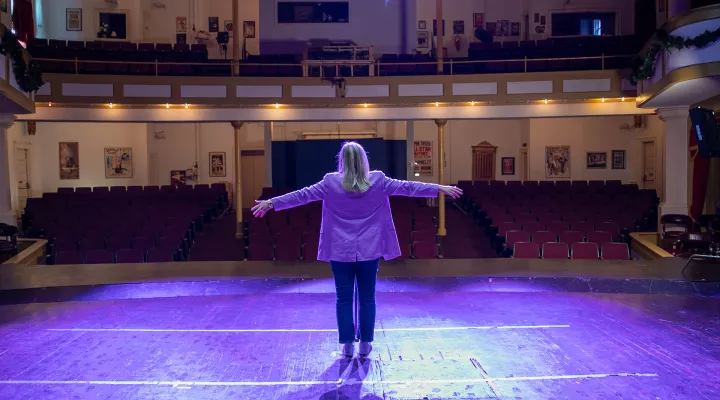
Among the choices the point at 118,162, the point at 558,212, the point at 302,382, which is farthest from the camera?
the point at 118,162

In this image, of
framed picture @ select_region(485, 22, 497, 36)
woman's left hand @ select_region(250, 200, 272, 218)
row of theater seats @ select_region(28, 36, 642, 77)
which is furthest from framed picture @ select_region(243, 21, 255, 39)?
woman's left hand @ select_region(250, 200, 272, 218)

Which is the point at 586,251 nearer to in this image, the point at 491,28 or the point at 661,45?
the point at 661,45

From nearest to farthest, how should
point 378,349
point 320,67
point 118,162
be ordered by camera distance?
point 378,349
point 320,67
point 118,162

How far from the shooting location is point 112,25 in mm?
16625

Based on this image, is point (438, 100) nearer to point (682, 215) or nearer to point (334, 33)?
point (682, 215)

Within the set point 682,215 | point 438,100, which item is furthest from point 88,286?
point 682,215

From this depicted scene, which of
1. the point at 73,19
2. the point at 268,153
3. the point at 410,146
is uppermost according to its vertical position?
the point at 73,19

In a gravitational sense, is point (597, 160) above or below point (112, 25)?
below

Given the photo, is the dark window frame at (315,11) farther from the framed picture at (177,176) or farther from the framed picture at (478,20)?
the framed picture at (177,176)

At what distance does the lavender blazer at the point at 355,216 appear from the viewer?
307 centimetres

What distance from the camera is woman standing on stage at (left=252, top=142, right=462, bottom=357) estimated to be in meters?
3.06

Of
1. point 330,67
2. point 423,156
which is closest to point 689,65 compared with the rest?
point 330,67

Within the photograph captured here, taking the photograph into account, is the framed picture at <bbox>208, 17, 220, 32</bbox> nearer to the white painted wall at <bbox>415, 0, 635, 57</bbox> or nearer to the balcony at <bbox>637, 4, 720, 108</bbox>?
the white painted wall at <bbox>415, 0, 635, 57</bbox>

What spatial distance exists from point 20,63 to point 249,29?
9.49 meters
